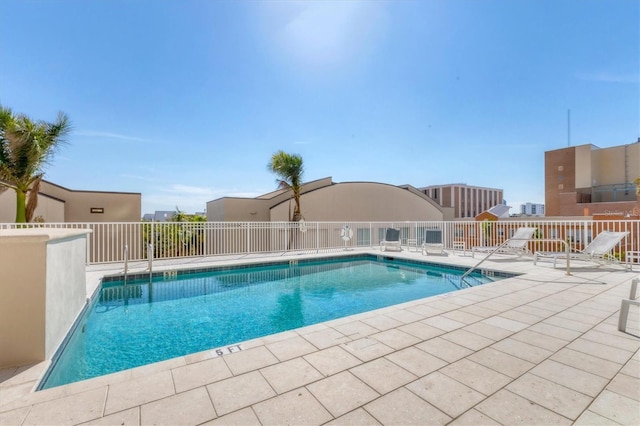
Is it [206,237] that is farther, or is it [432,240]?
[432,240]

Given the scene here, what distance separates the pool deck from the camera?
1.78m

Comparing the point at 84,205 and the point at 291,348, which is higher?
the point at 84,205

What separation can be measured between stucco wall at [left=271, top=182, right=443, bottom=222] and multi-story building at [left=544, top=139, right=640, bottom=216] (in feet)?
110

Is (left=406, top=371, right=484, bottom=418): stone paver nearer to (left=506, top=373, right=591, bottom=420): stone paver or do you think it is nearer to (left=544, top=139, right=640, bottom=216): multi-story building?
(left=506, top=373, right=591, bottom=420): stone paver

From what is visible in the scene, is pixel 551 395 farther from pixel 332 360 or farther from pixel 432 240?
pixel 432 240

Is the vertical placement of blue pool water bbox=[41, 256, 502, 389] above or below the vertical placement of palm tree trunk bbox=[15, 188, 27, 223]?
below

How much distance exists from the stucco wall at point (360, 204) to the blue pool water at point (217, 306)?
28.5ft

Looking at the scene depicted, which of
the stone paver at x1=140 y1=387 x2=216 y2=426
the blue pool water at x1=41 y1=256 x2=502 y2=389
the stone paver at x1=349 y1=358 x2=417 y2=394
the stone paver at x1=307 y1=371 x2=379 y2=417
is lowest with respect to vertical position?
the blue pool water at x1=41 y1=256 x2=502 y2=389

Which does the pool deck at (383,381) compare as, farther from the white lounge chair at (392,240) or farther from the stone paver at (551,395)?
the white lounge chair at (392,240)

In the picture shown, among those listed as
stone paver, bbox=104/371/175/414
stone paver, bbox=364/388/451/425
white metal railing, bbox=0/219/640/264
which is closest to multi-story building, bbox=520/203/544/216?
white metal railing, bbox=0/219/640/264

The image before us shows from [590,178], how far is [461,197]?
120 ft

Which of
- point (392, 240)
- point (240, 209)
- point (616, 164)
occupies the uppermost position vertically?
point (616, 164)

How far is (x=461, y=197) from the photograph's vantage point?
80.1 meters

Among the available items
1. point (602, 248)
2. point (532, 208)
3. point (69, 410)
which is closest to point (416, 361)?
point (69, 410)
